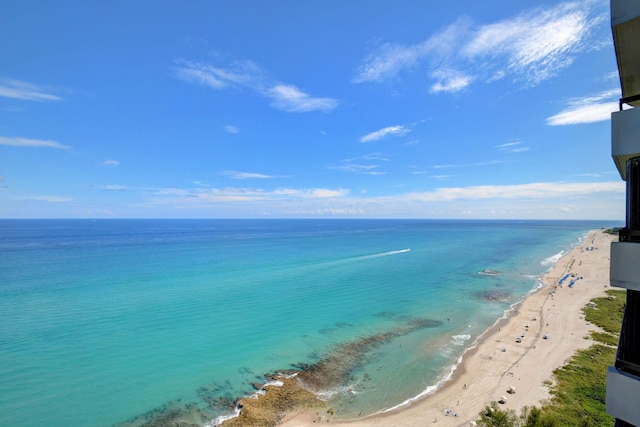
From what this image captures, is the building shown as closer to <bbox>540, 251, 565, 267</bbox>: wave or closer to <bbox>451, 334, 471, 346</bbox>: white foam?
<bbox>451, 334, 471, 346</bbox>: white foam

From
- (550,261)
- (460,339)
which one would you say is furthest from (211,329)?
(550,261)

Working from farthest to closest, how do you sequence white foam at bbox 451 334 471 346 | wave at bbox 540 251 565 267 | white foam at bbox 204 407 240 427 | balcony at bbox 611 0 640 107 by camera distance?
1. wave at bbox 540 251 565 267
2. white foam at bbox 451 334 471 346
3. white foam at bbox 204 407 240 427
4. balcony at bbox 611 0 640 107

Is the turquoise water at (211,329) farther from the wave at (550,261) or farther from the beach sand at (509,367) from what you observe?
the wave at (550,261)

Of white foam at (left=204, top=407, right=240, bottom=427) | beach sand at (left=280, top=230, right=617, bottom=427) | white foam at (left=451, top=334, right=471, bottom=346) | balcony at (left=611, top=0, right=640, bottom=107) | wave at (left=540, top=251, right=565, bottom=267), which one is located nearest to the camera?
balcony at (left=611, top=0, right=640, bottom=107)

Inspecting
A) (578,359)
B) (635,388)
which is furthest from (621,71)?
(578,359)

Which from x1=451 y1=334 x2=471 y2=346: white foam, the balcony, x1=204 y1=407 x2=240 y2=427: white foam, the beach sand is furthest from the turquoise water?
the balcony

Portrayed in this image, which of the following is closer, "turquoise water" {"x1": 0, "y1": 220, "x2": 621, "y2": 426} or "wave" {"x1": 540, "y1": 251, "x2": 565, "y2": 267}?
"turquoise water" {"x1": 0, "y1": 220, "x2": 621, "y2": 426}

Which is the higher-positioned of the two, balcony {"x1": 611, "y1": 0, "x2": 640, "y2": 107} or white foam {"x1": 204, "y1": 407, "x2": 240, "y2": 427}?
balcony {"x1": 611, "y1": 0, "x2": 640, "y2": 107}

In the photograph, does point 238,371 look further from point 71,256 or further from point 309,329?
point 71,256
